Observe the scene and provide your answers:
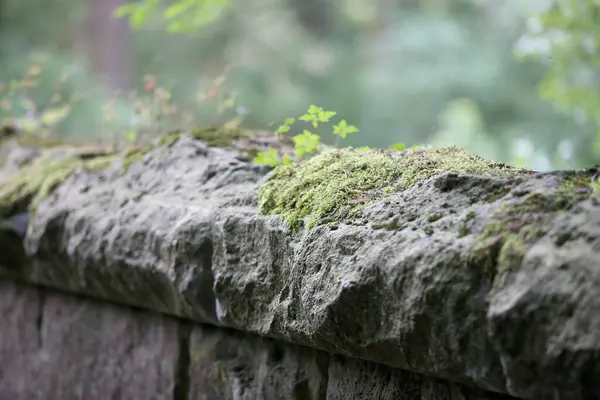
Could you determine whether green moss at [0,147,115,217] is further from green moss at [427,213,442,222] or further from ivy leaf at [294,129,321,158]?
green moss at [427,213,442,222]

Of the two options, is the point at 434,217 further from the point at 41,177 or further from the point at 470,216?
the point at 41,177

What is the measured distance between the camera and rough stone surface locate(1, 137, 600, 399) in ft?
3.05

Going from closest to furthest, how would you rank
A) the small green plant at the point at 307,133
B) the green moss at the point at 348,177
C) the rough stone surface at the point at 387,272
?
the rough stone surface at the point at 387,272, the green moss at the point at 348,177, the small green plant at the point at 307,133

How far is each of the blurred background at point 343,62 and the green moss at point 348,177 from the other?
4703 millimetres

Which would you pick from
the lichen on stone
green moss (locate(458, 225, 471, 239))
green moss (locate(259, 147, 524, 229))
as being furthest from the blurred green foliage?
green moss (locate(458, 225, 471, 239))

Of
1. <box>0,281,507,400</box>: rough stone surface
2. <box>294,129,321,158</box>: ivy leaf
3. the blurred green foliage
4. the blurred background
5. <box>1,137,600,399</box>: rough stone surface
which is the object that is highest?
the blurred background

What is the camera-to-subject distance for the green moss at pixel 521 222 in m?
1.00

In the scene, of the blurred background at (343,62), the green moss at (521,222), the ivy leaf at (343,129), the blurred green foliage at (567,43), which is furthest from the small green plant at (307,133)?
the blurred background at (343,62)

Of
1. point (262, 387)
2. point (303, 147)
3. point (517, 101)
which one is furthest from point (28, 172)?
point (517, 101)

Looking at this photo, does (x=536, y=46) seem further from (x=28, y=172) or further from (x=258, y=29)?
(x=258, y=29)

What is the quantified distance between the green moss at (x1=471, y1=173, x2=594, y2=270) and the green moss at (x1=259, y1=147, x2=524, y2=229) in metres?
0.23

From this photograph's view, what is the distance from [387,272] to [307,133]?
0.76m

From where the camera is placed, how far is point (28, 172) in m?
2.80

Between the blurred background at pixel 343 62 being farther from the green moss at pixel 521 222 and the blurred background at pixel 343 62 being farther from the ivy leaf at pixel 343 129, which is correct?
the green moss at pixel 521 222
